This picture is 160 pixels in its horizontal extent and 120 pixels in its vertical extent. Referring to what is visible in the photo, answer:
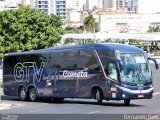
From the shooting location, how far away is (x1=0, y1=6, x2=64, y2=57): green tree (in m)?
72.3

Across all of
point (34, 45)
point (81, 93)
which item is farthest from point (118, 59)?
point (34, 45)

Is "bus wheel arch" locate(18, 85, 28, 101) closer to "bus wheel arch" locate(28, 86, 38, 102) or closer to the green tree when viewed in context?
"bus wheel arch" locate(28, 86, 38, 102)

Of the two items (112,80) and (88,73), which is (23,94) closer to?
(88,73)

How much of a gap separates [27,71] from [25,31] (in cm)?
4060

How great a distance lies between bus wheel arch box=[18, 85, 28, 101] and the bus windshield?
813cm

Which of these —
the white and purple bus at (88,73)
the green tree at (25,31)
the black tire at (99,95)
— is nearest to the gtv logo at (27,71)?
the white and purple bus at (88,73)

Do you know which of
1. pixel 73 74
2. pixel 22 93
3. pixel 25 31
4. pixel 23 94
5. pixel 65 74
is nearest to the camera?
pixel 73 74

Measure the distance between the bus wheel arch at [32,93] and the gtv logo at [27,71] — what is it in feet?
1.71

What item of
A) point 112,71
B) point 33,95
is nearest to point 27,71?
point 33,95

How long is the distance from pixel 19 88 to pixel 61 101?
2739 mm

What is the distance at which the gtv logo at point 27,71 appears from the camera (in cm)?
3146

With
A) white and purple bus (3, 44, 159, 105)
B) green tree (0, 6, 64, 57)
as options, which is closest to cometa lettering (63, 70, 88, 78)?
white and purple bus (3, 44, 159, 105)

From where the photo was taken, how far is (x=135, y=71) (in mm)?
26516

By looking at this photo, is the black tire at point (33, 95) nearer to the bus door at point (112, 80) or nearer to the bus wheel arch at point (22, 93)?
the bus wheel arch at point (22, 93)
